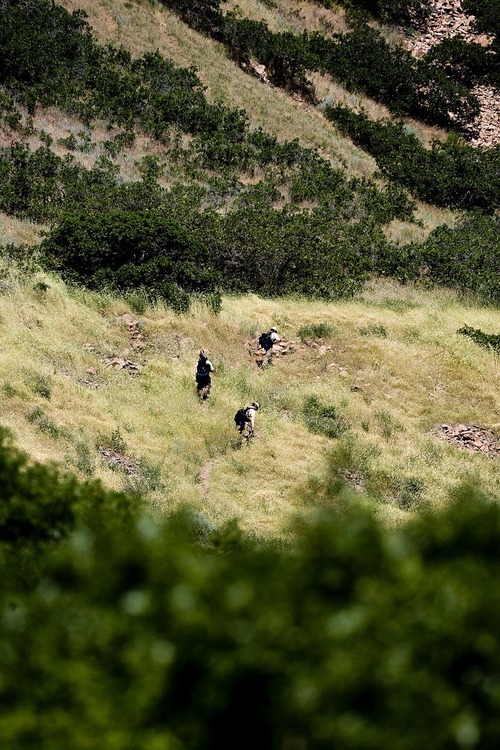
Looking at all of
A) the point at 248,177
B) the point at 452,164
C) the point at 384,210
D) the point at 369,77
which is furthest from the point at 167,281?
the point at 369,77

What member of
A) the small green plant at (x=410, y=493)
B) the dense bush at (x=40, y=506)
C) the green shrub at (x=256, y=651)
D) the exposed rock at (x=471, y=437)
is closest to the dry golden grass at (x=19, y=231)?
the exposed rock at (x=471, y=437)

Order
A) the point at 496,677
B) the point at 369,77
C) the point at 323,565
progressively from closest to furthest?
1. the point at 496,677
2. the point at 323,565
3. the point at 369,77

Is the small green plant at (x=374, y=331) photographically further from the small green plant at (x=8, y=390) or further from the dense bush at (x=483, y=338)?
the small green plant at (x=8, y=390)

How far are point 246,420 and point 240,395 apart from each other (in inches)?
85.9

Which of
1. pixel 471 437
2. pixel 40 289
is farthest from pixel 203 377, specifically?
Result: pixel 471 437

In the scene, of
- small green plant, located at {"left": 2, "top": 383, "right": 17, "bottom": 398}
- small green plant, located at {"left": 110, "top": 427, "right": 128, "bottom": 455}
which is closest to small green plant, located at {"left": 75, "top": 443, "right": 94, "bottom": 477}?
small green plant, located at {"left": 110, "top": 427, "right": 128, "bottom": 455}

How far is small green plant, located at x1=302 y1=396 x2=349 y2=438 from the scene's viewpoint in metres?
14.1

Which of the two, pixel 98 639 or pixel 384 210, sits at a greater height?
pixel 98 639

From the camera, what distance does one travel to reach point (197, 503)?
34.0 feet

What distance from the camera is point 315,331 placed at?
18766 millimetres

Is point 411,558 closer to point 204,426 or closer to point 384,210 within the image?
point 204,426

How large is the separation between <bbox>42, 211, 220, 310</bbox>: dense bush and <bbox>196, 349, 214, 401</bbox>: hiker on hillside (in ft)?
14.4

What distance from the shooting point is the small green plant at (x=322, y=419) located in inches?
556

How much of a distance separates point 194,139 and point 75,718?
29.9 m
